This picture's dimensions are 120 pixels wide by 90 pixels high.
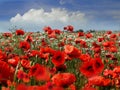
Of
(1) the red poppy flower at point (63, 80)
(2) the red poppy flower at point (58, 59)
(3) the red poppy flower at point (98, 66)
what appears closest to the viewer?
(1) the red poppy flower at point (63, 80)

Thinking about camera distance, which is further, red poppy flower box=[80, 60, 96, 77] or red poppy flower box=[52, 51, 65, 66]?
red poppy flower box=[52, 51, 65, 66]

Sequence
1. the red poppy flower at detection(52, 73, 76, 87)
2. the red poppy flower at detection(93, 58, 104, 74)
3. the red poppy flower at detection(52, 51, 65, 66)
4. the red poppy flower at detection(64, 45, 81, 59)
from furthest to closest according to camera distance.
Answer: the red poppy flower at detection(64, 45, 81, 59)
the red poppy flower at detection(52, 51, 65, 66)
the red poppy flower at detection(93, 58, 104, 74)
the red poppy flower at detection(52, 73, 76, 87)

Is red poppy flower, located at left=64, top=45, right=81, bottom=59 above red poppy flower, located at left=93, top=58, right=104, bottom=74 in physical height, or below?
above

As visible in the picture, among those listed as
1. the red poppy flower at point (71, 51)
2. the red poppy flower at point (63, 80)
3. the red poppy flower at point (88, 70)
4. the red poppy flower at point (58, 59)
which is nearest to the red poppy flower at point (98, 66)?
the red poppy flower at point (88, 70)

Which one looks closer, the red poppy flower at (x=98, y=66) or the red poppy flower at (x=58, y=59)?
the red poppy flower at (x=98, y=66)

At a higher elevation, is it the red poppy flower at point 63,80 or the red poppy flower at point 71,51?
the red poppy flower at point 71,51

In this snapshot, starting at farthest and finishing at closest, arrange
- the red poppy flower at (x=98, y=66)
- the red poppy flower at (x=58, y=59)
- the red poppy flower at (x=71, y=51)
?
1. the red poppy flower at (x=71, y=51)
2. the red poppy flower at (x=58, y=59)
3. the red poppy flower at (x=98, y=66)

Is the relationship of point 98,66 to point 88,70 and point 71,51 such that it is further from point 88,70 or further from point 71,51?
point 71,51

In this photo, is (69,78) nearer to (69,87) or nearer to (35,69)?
(69,87)

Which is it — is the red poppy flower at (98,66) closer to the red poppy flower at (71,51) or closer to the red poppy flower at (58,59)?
the red poppy flower at (58,59)

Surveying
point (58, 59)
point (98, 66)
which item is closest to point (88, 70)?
point (98, 66)

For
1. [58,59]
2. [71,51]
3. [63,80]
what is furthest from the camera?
[71,51]

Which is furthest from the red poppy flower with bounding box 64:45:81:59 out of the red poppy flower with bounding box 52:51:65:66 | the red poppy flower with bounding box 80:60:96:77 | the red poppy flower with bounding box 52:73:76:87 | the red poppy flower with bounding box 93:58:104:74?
the red poppy flower with bounding box 52:73:76:87

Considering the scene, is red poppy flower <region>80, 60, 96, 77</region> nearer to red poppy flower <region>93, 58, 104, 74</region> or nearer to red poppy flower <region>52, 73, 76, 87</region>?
red poppy flower <region>93, 58, 104, 74</region>
